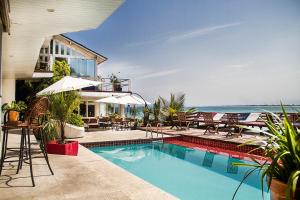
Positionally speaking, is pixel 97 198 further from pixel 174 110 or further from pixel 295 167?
pixel 174 110

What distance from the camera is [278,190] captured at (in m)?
2.23

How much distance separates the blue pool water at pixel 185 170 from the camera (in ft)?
21.0

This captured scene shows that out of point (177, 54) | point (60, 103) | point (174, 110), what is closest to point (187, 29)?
point (177, 54)

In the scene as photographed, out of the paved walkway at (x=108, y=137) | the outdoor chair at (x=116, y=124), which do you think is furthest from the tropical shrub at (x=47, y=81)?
the paved walkway at (x=108, y=137)

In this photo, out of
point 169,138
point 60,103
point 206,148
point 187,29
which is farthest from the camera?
point 187,29

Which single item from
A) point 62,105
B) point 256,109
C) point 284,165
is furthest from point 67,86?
point 284,165

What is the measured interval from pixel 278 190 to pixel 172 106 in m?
16.9

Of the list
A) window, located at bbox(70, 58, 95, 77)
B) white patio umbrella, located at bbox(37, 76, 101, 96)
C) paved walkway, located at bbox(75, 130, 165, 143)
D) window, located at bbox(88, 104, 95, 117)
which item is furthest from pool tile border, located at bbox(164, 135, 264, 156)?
window, located at bbox(70, 58, 95, 77)

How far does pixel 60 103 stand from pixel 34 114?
109 inches

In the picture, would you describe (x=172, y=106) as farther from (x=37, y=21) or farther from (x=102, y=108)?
(x=37, y=21)

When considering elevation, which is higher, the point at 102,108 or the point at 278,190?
the point at 102,108

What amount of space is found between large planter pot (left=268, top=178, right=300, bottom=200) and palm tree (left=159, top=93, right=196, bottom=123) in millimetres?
15752

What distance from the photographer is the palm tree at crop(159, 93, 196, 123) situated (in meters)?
18.5

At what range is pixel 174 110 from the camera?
18578mm
